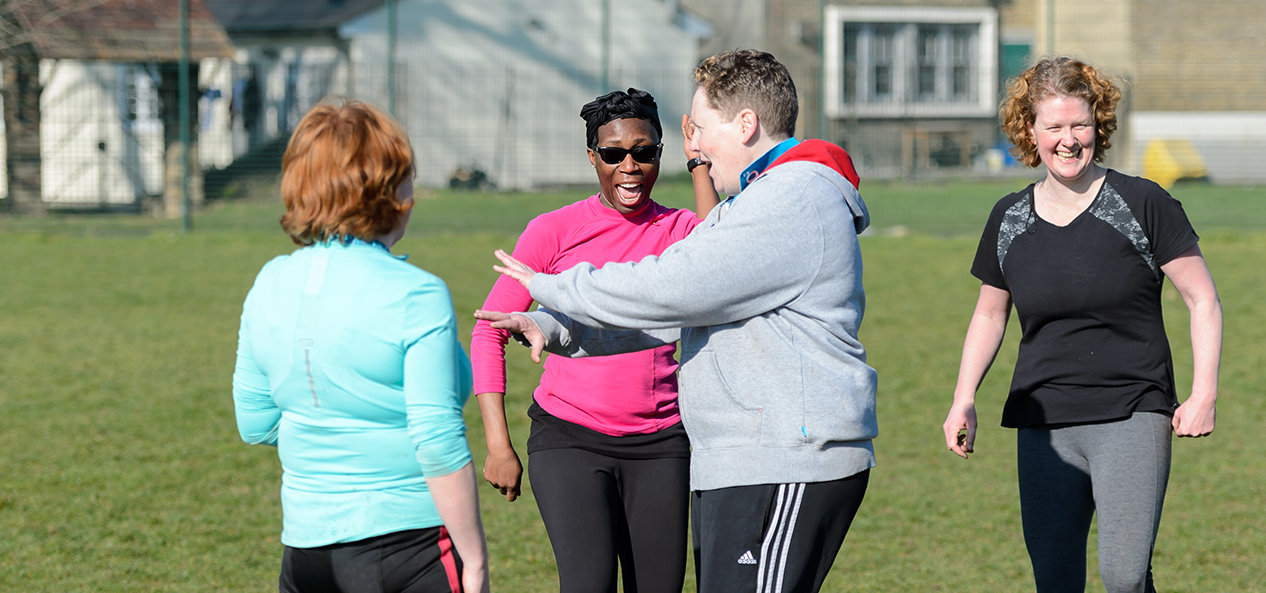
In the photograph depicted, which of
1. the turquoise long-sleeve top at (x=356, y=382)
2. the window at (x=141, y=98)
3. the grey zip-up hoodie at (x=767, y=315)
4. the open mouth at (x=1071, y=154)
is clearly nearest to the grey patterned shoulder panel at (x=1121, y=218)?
the open mouth at (x=1071, y=154)

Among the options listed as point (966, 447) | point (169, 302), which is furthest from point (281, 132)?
point (966, 447)

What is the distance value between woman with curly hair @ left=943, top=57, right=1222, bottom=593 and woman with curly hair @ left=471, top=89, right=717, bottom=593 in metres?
0.98

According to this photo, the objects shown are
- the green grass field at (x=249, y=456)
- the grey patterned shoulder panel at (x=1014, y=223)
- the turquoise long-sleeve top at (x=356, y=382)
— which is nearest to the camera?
the turquoise long-sleeve top at (x=356, y=382)

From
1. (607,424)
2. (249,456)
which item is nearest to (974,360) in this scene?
(607,424)

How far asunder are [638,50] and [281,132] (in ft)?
25.1

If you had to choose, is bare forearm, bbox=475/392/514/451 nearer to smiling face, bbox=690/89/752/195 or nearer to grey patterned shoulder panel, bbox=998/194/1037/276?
smiling face, bbox=690/89/752/195

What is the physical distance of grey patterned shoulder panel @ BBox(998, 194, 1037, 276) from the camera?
3426 mm

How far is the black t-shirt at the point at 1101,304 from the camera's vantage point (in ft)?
10.6

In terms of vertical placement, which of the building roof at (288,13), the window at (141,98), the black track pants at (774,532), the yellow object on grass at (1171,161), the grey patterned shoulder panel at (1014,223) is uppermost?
the building roof at (288,13)

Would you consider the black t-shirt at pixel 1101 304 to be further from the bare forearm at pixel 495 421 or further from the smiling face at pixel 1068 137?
the bare forearm at pixel 495 421

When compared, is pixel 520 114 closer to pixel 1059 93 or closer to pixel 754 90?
pixel 1059 93

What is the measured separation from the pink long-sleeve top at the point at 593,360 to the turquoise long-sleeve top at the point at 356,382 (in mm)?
892

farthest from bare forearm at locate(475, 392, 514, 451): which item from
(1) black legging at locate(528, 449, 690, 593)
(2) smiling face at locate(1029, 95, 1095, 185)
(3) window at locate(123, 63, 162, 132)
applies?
(3) window at locate(123, 63, 162, 132)

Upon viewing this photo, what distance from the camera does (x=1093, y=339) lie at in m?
3.30
